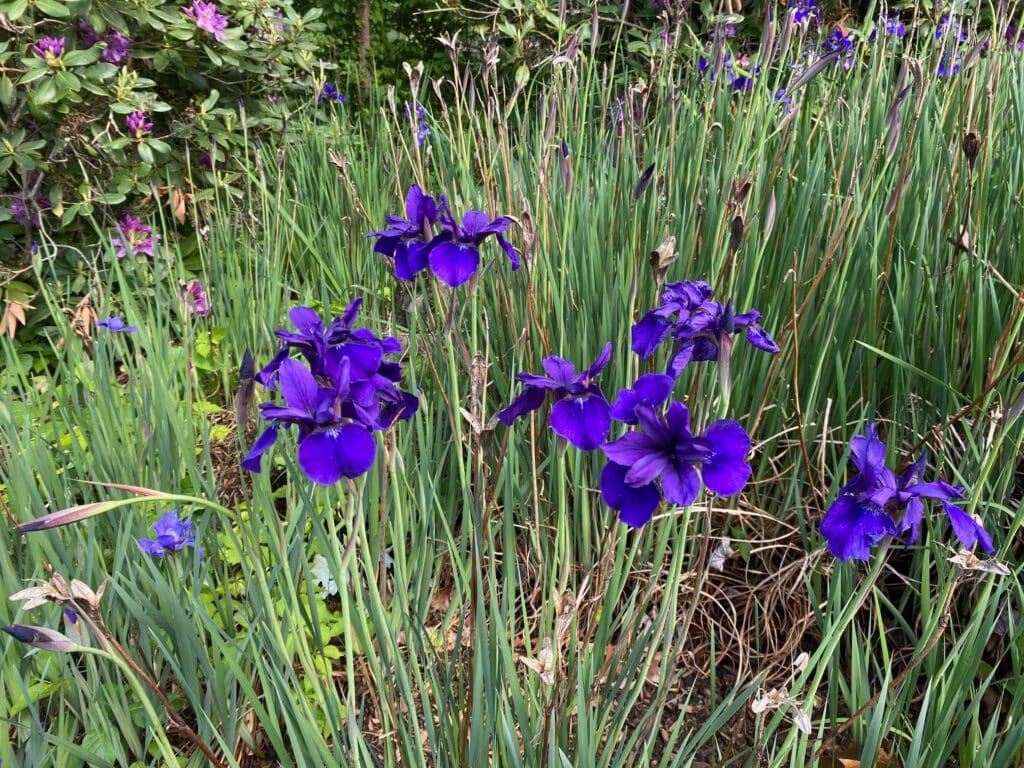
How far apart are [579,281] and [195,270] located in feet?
7.03

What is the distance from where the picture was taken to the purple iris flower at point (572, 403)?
2.91ft

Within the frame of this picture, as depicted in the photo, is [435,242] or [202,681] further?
[202,681]

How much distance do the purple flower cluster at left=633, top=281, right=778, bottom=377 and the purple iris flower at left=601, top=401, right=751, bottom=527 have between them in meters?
0.15

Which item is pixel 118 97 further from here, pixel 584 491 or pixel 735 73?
pixel 584 491

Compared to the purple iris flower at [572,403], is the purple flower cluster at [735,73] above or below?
above

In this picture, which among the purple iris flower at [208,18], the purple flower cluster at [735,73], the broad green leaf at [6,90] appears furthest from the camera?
the purple iris flower at [208,18]

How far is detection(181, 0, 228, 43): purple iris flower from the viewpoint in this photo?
306cm

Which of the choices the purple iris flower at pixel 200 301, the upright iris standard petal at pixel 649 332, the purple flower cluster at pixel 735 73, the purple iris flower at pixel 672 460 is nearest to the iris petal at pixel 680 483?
the purple iris flower at pixel 672 460

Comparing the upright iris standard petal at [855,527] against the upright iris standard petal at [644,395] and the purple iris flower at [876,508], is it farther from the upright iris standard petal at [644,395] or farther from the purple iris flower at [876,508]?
the upright iris standard petal at [644,395]

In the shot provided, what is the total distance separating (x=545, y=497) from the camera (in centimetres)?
164

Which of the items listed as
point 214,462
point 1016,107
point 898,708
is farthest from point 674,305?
point 1016,107

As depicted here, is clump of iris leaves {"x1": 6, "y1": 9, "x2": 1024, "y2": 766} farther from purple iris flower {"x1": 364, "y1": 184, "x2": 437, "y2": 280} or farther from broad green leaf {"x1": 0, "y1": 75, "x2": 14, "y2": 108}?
broad green leaf {"x1": 0, "y1": 75, "x2": 14, "y2": 108}

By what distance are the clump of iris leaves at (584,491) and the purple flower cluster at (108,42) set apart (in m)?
1.19

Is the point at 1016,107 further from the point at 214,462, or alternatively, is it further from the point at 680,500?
the point at 214,462
